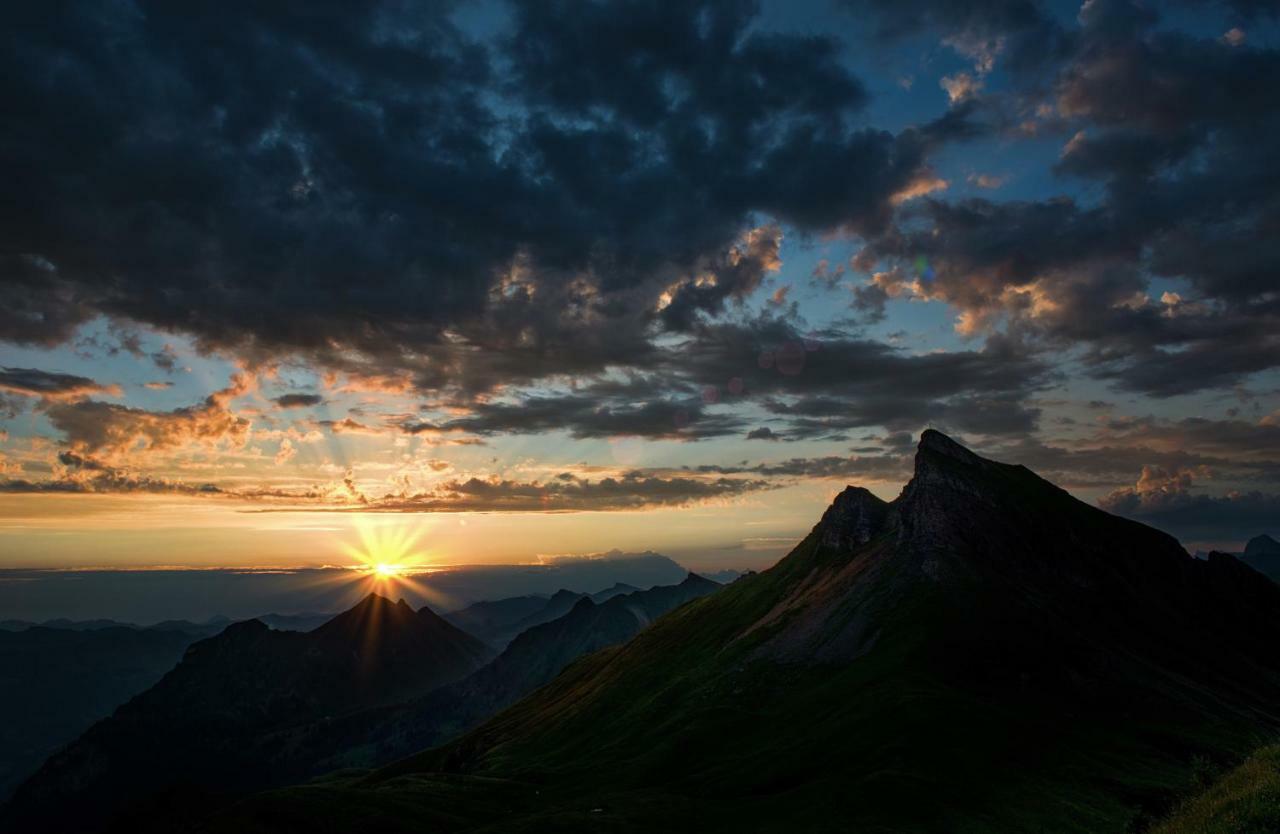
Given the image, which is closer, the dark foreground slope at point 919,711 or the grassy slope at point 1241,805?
the grassy slope at point 1241,805

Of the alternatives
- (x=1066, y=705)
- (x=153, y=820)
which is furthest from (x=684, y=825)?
(x=1066, y=705)

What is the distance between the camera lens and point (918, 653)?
12419cm

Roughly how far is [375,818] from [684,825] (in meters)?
35.5

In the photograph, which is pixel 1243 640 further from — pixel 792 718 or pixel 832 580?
pixel 792 718

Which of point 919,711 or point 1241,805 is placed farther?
point 919,711

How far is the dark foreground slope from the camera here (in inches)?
3063

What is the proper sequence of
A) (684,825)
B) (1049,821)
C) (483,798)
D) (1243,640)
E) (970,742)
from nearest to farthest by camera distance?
(1049,821) → (684,825) → (970,742) → (483,798) → (1243,640)

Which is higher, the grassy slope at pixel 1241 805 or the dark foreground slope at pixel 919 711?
the grassy slope at pixel 1241 805

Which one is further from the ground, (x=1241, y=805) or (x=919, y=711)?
(x=1241, y=805)

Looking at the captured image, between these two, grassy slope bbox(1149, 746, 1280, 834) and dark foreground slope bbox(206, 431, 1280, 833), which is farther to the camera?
dark foreground slope bbox(206, 431, 1280, 833)

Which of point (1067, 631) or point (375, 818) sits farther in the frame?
point (1067, 631)

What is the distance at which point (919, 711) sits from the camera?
320 feet

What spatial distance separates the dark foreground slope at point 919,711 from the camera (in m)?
77.8

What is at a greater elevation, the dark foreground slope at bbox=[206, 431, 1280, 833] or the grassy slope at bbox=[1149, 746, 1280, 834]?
the grassy slope at bbox=[1149, 746, 1280, 834]
